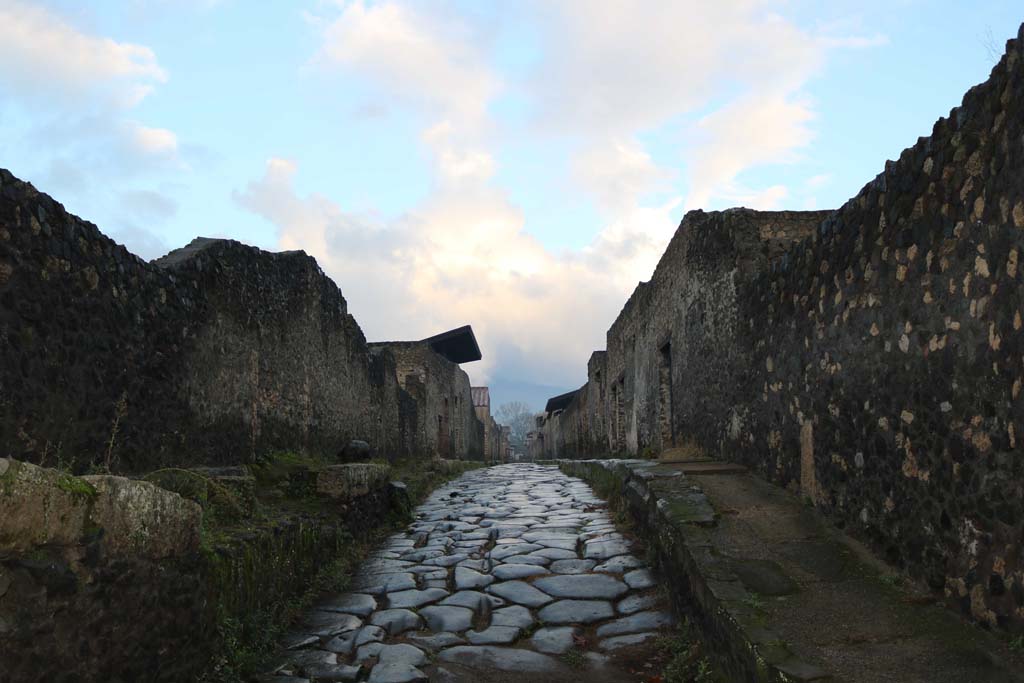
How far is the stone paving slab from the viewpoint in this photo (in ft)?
7.79

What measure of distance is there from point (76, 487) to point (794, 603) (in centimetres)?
289

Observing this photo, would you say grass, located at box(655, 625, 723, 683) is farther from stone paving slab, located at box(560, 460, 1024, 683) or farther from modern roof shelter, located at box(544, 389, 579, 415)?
modern roof shelter, located at box(544, 389, 579, 415)

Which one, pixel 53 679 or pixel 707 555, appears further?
pixel 707 555

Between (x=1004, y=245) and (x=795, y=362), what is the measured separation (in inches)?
99.6

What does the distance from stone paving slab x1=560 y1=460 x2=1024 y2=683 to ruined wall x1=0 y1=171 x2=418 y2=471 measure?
139 inches

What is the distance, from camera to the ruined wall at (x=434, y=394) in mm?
20000

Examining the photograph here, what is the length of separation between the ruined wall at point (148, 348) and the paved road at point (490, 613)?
196cm

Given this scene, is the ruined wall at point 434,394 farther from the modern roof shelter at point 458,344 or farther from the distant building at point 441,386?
the modern roof shelter at point 458,344

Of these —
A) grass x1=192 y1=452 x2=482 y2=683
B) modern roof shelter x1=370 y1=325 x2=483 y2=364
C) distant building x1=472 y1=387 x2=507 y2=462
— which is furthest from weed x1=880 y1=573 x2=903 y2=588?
distant building x1=472 y1=387 x2=507 y2=462

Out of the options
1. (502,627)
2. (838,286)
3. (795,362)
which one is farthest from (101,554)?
(795,362)

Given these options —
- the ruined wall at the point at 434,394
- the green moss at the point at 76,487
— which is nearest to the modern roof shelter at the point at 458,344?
the ruined wall at the point at 434,394

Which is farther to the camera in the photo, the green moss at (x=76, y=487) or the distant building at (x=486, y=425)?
the distant building at (x=486, y=425)

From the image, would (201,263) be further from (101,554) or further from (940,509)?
(940,509)

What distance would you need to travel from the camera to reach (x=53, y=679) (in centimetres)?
198
